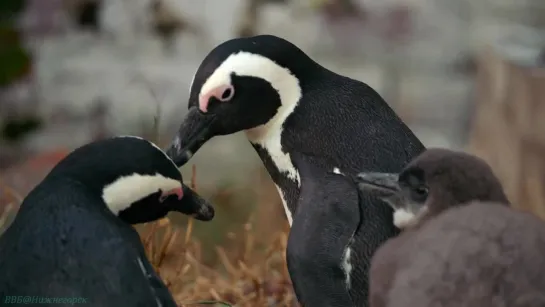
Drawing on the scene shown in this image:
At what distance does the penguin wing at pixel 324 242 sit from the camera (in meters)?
0.62

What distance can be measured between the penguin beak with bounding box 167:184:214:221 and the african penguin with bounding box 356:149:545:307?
0.49 ft

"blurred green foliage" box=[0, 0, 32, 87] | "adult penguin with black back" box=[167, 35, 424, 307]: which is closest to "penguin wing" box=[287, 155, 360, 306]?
"adult penguin with black back" box=[167, 35, 424, 307]

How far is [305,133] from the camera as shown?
71 cm

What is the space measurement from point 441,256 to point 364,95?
0.84 ft

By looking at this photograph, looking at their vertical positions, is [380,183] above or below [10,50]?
above

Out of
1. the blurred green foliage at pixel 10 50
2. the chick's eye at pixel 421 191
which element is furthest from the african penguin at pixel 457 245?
the blurred green foliage at pixel 10 50

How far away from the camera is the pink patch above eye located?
0.70 meters

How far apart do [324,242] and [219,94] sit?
0.16 metres

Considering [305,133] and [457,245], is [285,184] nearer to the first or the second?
[305,133]

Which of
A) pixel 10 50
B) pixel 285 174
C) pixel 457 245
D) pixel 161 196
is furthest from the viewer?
pixel 10 50

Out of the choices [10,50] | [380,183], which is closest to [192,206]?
[380,183]

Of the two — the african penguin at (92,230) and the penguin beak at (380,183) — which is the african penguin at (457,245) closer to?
the penguin beak at (380,183)

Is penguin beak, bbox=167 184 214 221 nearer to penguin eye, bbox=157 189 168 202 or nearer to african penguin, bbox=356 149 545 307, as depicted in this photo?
penguin eye, bbox=157 189 168 202

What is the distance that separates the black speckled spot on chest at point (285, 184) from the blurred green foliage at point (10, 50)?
54.3 inches
